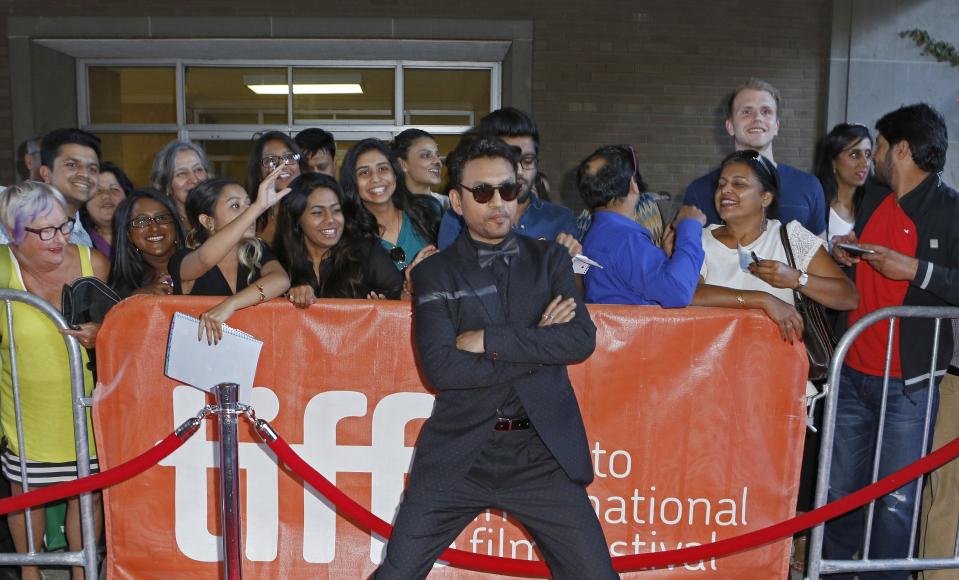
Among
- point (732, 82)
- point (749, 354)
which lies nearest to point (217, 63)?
point (732, 82)

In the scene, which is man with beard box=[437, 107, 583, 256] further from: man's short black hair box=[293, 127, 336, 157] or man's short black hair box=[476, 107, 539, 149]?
man's short black hair box=[293, 127, 336, 157]

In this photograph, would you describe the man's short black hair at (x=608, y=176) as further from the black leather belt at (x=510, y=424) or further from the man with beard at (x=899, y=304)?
the black leather belt at (x=510, y=424)

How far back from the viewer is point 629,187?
12.4 ft

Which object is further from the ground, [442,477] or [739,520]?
[442,477]

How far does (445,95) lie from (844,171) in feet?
20.6

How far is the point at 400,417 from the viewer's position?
379 cm

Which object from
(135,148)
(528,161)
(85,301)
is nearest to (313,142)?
(528,161)

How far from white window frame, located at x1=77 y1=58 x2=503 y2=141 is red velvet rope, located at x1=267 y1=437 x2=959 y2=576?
787 centimetres

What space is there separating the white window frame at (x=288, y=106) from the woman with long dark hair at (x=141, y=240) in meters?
6.43

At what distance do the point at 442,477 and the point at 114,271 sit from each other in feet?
8.13

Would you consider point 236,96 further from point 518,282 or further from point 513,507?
point 513,507

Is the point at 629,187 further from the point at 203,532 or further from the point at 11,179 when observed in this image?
the point at 11,179

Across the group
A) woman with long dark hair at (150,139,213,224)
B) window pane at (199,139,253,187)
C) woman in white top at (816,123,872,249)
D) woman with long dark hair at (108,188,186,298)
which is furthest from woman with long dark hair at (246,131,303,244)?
window pane at (199,139,253,187)

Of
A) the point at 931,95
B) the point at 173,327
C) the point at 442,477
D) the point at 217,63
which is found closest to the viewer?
the point at 442,477
